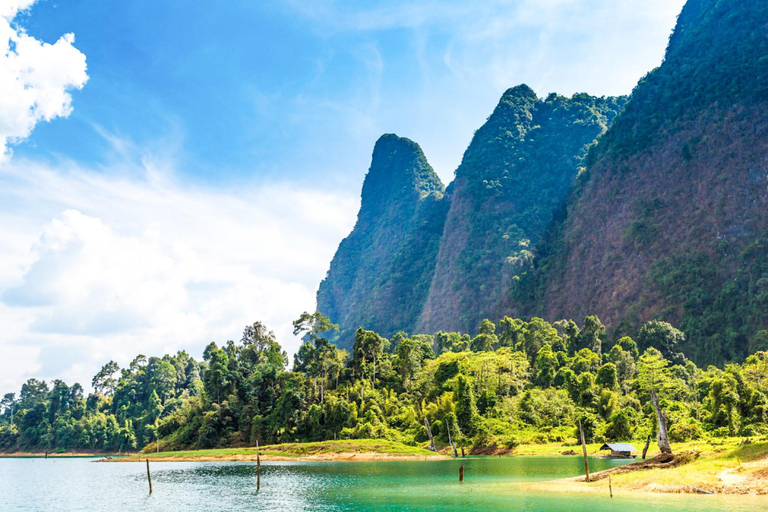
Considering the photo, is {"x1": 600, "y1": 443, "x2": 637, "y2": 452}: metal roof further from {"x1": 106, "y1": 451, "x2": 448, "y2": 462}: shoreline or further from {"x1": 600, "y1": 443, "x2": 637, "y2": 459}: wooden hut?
{"x1": 106, "y1": 451, "x2": 448, "y2": 462}: shoreline

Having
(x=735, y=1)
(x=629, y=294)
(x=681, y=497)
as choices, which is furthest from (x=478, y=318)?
(x=681, y=497)

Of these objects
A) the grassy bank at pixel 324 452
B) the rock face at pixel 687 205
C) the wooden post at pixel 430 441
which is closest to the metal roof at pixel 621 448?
the grassy bank at pixel 324 452

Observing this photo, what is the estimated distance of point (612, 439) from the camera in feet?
227

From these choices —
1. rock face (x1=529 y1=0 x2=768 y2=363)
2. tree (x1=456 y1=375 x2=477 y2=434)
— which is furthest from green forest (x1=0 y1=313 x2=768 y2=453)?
rock face (x1=529 y1=0 x2=768 y2=363)

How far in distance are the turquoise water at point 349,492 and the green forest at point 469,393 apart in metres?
12.1

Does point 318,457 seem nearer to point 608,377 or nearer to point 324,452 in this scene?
point 324,452

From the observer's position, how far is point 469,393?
79688 mm

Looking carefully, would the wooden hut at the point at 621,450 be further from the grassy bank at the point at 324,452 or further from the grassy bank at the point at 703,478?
the grassy bank at the point at 324,452

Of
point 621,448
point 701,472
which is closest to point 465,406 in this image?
point 621,448

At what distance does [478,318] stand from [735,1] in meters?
102

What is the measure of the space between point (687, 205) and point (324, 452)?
88247 millimetres

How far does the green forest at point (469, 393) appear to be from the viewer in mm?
70438

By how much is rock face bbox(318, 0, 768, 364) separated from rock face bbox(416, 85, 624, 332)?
527 mm

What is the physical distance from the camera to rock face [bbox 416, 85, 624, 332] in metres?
162
